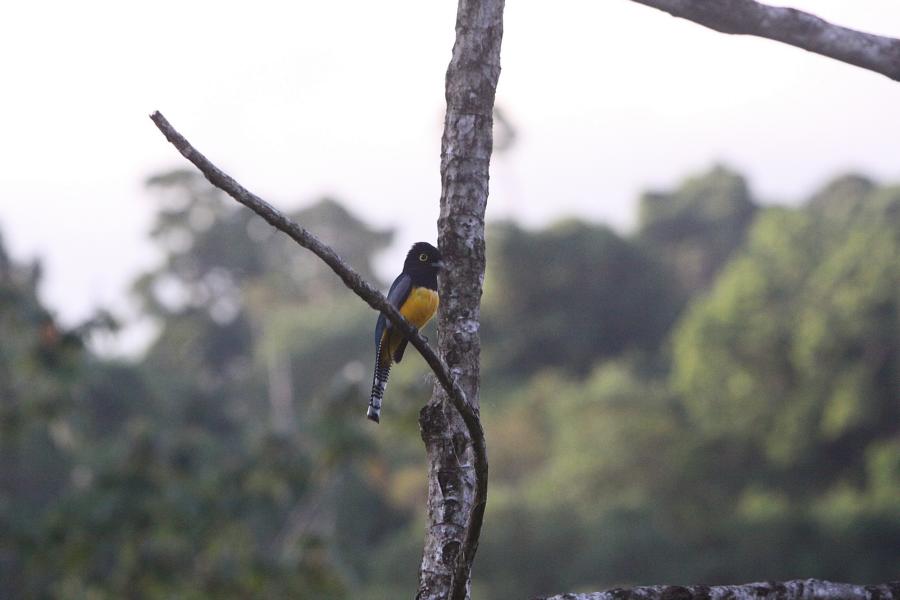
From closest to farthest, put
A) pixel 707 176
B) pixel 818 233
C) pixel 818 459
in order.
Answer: pixel 818 459, pixel 818 233, pixel 707 176

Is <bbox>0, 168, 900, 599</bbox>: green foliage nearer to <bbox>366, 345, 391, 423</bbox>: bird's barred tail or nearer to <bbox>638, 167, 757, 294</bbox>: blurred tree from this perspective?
<bbox>638, 167, 757, 294</bbox>: blurred tree

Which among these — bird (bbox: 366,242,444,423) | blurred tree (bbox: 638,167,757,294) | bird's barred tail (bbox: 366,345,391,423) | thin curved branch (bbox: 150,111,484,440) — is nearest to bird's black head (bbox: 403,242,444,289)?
bird (bbox: 366,242,444,423)

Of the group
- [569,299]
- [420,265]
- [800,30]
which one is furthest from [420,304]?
[569,299]

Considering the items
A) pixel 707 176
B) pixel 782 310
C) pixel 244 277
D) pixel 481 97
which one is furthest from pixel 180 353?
pixel 481 97

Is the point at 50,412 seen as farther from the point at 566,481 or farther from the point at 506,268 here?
the point at 506,268

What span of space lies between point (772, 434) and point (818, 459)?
2420mm

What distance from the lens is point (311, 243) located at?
16.6ft

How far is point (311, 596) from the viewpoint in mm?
20438

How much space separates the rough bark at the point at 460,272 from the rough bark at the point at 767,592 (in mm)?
632

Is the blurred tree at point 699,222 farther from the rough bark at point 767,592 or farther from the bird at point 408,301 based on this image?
the rough bark at point 767,592

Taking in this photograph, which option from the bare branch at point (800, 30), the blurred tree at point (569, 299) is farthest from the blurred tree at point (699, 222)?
the bare branch at point (800, 30)

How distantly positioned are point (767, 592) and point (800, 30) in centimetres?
228

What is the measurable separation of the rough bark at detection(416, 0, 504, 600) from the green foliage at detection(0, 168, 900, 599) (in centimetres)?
1200

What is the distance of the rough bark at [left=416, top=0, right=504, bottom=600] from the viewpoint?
5.77 meters
